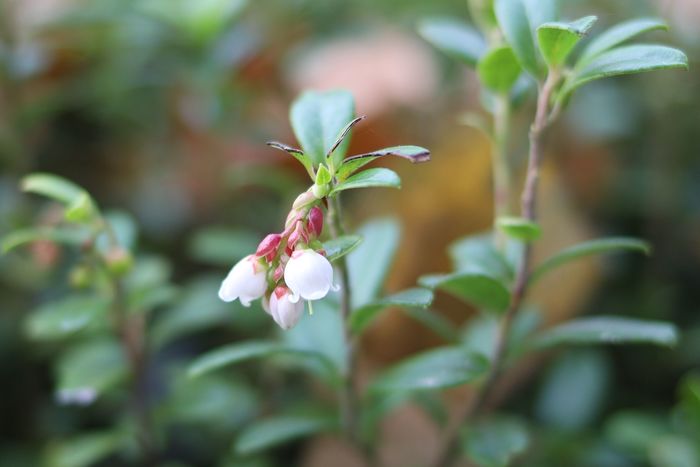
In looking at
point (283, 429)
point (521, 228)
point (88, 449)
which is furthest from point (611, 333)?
point (88, 449)

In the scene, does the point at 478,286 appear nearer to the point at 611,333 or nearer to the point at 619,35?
the point at 611,333

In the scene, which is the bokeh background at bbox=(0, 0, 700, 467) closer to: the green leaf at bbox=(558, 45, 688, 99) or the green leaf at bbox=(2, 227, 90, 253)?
the green leaf at bbox=(2, 227, 90, 253)

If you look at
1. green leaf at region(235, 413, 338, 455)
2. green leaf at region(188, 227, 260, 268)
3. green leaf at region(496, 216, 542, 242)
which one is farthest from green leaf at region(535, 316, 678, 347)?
green leaf at region(188, 227, 260, 268)

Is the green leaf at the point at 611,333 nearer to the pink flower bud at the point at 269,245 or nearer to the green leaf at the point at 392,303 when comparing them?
the green leaf at the point at 392,303

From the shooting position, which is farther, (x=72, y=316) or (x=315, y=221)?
(x=72, y=316)

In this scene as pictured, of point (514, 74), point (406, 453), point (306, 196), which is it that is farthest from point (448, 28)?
point (406, 453)
